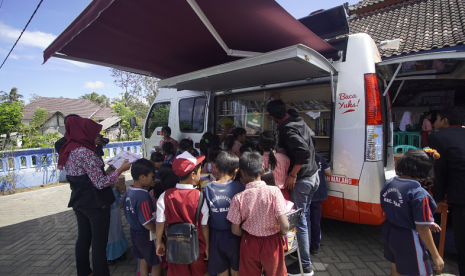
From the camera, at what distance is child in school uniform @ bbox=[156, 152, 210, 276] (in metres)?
1.98

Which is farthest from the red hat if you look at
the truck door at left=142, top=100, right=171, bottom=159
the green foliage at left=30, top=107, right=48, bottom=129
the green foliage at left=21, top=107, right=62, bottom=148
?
the green foliage at left=30, top=107, right=48, bottom=129

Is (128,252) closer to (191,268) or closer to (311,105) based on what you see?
(191,268)

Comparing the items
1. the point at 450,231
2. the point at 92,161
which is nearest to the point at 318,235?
the point at 450,231

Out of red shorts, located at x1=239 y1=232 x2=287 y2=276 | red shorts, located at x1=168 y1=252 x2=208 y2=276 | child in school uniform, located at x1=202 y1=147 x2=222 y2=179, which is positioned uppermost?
child in school uniform, located at x1=202 y1=147 x2=222 y2=179

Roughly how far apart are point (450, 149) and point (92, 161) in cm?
354

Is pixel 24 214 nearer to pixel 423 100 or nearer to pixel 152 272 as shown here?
pixel 152 272

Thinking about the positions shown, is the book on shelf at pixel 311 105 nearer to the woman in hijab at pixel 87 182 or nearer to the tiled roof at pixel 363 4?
the woman in hijab at pixel 87 182

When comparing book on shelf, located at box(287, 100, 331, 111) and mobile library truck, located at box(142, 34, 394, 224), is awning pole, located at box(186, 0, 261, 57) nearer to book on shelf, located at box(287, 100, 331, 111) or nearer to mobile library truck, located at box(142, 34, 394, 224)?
mobile library truck, located at box(142, 34, 394, 224)

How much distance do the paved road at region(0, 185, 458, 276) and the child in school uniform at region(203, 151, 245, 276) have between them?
4.07ft

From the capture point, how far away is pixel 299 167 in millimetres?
2479

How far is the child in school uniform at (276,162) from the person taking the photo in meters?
2.57

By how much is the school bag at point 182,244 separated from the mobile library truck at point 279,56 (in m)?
1.73

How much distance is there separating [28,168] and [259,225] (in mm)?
8051

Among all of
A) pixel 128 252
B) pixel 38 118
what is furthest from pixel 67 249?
pixel 38 118
